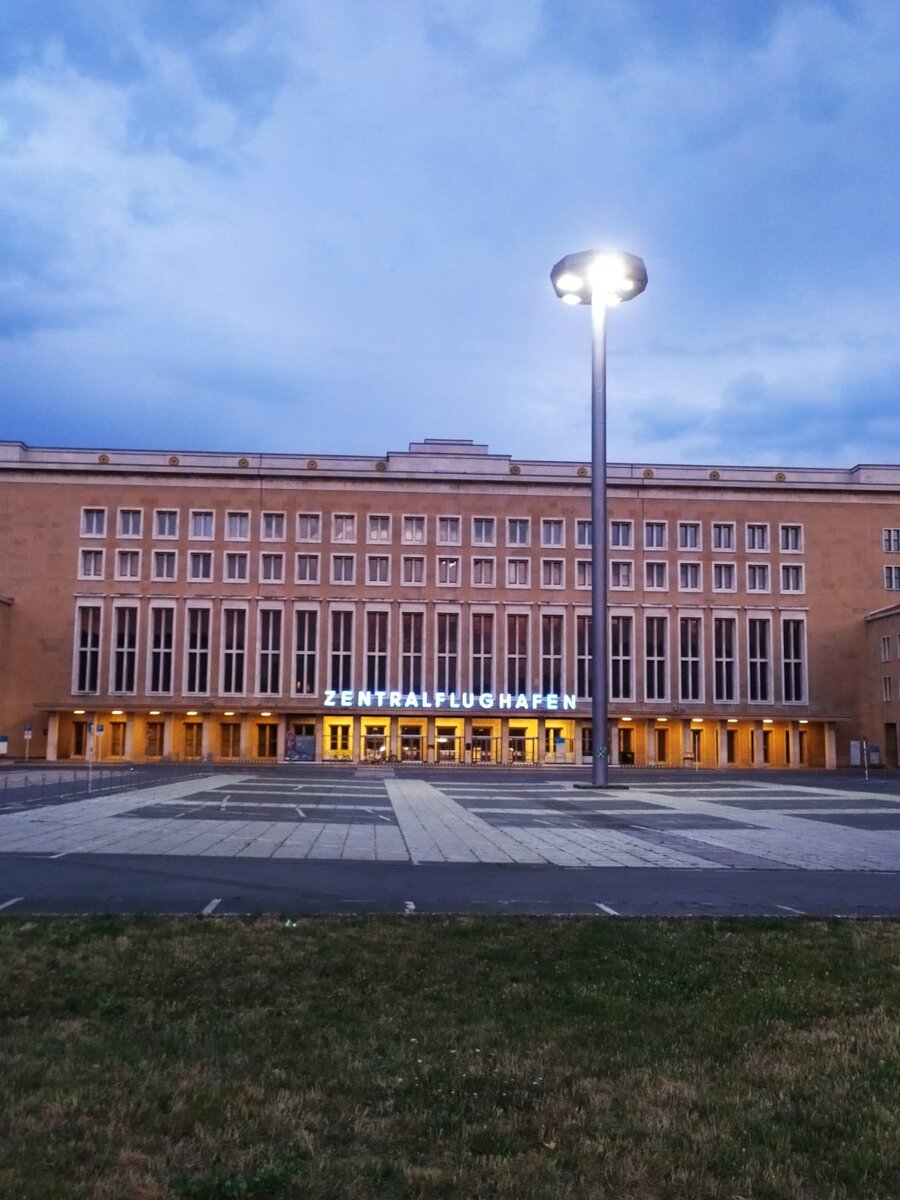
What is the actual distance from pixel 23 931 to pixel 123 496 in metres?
75.5

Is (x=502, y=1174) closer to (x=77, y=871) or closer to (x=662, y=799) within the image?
(x=77, y=871)

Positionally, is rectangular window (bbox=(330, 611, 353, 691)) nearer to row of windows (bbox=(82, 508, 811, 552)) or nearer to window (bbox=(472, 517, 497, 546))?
row of windows (bbox=(82, 508, 811, 552))

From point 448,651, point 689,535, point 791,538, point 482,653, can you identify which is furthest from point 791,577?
point 448,651

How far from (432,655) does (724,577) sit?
23464mm

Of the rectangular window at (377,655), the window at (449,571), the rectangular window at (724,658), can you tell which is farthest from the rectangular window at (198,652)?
the rectangular window at (724,658)

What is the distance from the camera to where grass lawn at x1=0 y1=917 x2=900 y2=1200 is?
5215 millimetres

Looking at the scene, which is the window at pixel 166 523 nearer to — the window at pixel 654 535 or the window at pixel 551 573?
the window at pixel 551 573

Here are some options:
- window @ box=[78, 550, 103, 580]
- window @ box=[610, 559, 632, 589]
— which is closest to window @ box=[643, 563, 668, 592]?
window @ box=[610, 559, 632, 589]

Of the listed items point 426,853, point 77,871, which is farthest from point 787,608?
point 77,871

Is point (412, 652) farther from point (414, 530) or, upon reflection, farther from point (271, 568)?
point (271, 568)

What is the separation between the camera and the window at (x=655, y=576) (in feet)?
278

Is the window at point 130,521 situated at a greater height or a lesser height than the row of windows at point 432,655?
greater

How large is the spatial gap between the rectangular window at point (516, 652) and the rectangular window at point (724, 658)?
Answer: 47.8ft

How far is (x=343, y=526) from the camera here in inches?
3302
